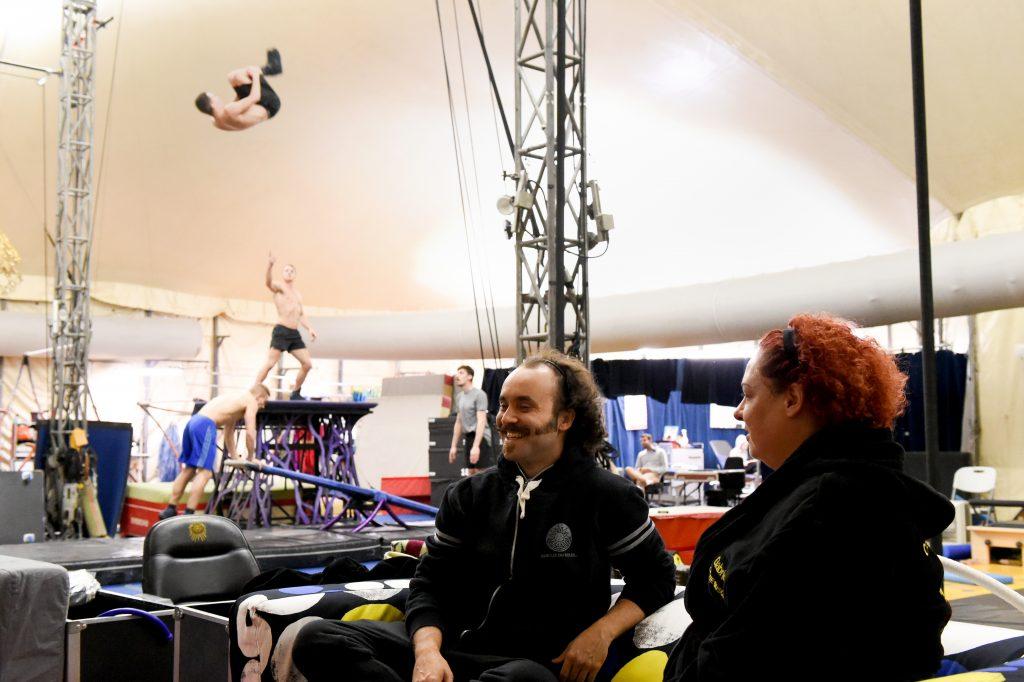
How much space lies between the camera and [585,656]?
198 centimetres

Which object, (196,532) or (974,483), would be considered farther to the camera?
(974,483)

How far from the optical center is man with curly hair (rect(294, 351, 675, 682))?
6.81 ft

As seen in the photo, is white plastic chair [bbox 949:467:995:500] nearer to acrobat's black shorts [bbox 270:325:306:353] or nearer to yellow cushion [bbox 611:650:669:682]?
acrobat's black shorts [bbox 270:325:306:353]

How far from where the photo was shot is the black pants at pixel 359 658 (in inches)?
80.9

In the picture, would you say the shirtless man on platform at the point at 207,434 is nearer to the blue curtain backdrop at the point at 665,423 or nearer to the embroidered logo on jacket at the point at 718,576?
the embroidered logo on jacket at the point at 718,576

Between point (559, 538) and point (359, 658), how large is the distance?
509mm

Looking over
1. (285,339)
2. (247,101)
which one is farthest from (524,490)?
(247,101)

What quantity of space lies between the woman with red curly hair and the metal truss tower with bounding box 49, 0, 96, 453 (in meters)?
8.19

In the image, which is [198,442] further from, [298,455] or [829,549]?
[829,549]

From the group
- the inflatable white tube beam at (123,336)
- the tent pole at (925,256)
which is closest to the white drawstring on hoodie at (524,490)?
the tent pole at (925,256)

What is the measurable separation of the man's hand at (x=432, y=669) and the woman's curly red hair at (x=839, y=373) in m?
0.97

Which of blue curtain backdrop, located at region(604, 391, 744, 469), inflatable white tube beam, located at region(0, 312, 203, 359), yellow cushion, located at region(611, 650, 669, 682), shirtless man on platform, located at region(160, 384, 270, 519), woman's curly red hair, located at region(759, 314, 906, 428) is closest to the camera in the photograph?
woman's curly red hair, located at region(759, 314, 906, 428)

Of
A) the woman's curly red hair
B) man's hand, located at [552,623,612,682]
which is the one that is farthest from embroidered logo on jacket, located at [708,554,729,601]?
man's hand, located at [552,623,612,682]

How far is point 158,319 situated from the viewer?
46.0 feet
